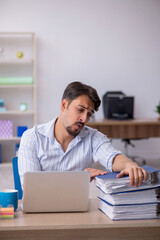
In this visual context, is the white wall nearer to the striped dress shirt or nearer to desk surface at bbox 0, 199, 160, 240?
the striped dress shirt

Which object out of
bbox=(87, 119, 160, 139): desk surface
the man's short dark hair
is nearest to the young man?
the man's short dark hair

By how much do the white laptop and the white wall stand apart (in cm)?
526

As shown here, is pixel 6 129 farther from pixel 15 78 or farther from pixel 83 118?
pixel 83 118

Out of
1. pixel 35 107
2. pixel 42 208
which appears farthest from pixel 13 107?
pixel 42 208

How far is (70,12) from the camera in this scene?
6859mm

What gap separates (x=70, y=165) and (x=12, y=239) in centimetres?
72

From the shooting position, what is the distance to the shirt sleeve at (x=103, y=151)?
7.09 ft

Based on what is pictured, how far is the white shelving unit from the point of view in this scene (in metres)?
6.75

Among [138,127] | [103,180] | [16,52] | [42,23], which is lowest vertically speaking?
[138,127]

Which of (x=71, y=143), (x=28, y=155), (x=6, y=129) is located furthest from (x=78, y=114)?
(x=6, y=129)

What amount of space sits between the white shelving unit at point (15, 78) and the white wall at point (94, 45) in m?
0.14

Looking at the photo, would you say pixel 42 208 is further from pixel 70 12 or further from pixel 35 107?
pixel 70 12

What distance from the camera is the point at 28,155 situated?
2047mm

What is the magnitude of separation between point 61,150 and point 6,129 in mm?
4512
